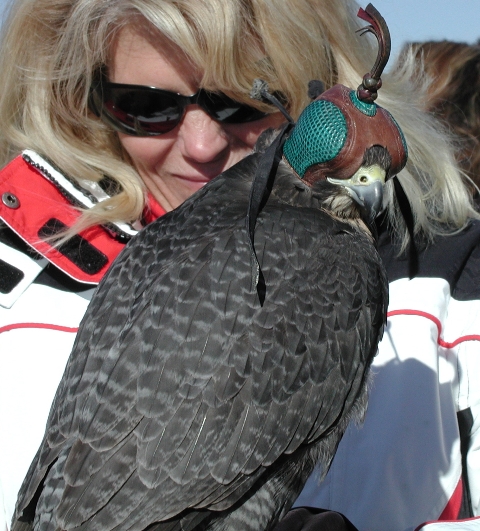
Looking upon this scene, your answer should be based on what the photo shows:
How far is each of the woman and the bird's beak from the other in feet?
1.77

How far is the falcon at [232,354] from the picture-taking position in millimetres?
1837

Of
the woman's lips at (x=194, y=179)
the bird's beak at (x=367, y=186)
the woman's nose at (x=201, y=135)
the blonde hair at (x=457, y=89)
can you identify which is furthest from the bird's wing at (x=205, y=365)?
the blonde hair at (x=457, y=89)

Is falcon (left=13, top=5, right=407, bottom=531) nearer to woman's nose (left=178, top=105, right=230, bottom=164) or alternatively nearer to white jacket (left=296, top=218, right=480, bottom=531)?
white jacket (left=296, top=218, right=480, bottom=531)

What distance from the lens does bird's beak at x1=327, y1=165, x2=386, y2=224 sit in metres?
1.97

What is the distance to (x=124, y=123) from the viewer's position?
293 cm

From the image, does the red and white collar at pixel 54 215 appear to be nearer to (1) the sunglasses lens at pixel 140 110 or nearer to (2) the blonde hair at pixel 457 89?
(1) the sunglasses lens at pixel 140 110

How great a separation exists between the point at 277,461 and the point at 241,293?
1.60 ft

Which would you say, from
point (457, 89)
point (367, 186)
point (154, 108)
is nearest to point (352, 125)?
point (367, 186)

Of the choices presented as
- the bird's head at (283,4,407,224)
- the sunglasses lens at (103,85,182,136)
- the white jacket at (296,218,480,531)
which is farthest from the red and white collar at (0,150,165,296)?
the white jacket at (296,218,480,531)

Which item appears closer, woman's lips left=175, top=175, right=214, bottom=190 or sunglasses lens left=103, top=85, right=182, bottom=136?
sunglasses lens left=103, top=85, right=182, bottom=136

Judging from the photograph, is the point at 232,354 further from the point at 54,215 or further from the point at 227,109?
the point at 227,109

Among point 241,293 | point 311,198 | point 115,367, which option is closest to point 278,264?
point 241,293

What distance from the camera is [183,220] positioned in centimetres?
218

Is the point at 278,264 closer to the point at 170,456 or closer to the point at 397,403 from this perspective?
the point at 170,456
